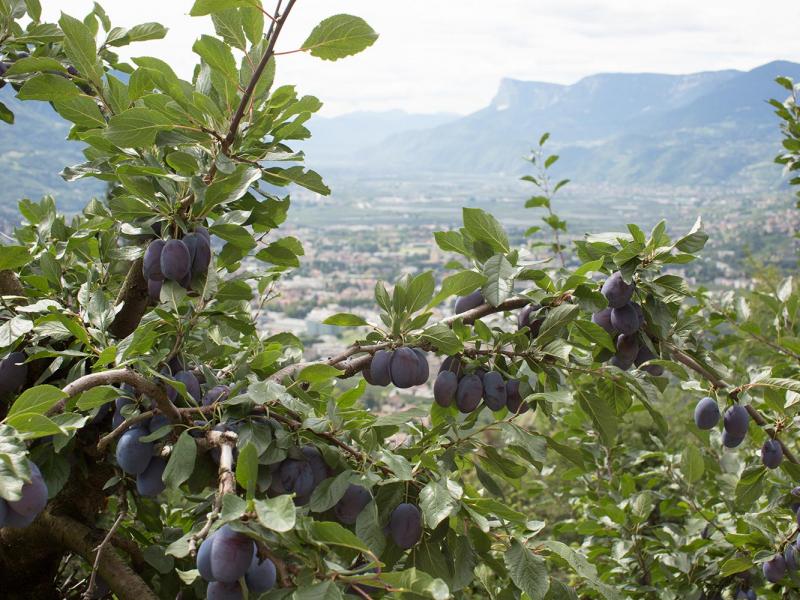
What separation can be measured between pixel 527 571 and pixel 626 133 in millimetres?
170435

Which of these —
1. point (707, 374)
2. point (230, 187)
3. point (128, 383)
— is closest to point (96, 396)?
point (128, 383)

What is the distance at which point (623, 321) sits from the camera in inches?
55.7

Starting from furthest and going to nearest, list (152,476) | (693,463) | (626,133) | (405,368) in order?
(626,133)
(693,463)
(405,368)
(152,476)

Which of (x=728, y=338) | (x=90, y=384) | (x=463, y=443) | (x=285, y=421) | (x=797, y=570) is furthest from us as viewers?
(x=728, y=338)

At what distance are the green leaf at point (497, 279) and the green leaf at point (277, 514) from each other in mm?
653

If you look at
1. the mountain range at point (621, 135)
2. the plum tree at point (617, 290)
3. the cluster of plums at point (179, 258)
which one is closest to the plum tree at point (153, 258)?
the cluster of plums at point (179, 258)

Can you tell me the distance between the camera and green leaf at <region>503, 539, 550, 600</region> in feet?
3.66

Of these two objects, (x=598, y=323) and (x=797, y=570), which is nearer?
(x=598, y=323)

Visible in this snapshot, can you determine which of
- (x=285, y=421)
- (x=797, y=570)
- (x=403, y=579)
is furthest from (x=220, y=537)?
(x=797, y=570)

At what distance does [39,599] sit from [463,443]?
3.84ft

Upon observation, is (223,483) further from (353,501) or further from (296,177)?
(296,177)

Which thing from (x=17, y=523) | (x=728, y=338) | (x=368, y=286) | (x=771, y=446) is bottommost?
(x=368, y=286)

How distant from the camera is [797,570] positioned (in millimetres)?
1909

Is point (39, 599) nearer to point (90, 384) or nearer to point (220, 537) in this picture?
point (90, 384)
